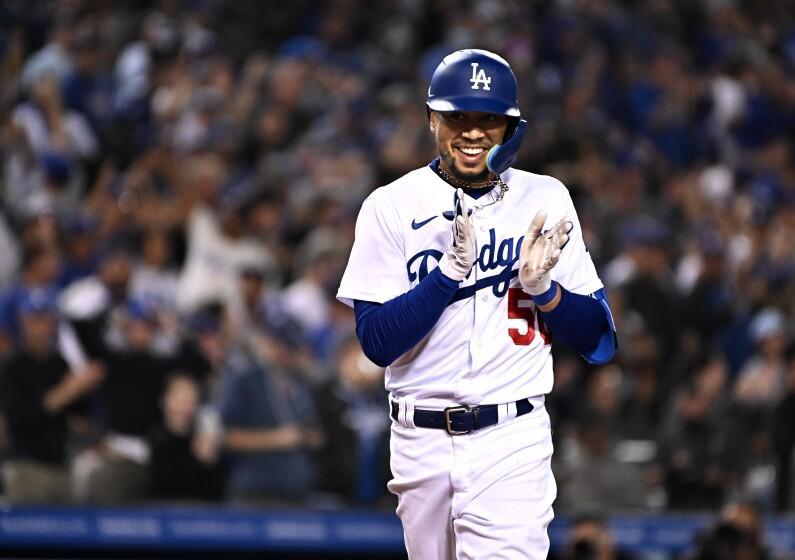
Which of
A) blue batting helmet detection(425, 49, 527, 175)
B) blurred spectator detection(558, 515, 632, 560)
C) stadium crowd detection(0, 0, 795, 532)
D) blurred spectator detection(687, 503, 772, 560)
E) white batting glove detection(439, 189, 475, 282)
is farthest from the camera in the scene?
stadium crowd detection(0, 0, 795, 532)

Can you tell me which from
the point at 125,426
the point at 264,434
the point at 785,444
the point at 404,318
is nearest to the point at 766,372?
the point at 785,444

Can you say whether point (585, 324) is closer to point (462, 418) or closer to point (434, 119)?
point (462, 418)

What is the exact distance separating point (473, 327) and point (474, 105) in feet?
1.88

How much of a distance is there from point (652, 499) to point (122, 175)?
4.29m

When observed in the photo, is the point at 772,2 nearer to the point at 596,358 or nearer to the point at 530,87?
the point at 530,87

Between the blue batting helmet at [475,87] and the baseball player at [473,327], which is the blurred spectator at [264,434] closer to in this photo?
the baseball player at [473,327]

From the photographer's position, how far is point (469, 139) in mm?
3818

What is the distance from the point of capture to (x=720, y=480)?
811cm

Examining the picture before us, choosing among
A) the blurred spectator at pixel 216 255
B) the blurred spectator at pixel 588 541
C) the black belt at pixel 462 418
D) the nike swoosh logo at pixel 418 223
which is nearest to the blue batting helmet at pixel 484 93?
the nike swoosh logo at pixel 418 223

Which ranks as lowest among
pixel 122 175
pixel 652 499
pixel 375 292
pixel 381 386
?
pixel 652 499

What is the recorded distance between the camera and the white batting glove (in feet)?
11.8

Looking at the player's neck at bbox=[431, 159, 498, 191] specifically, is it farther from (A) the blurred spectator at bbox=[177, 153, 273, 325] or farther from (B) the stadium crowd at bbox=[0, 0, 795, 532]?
(A) the blurred spectator at bbox=[177, 153, 273, 325]

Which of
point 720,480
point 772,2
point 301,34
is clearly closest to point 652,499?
point 720,480

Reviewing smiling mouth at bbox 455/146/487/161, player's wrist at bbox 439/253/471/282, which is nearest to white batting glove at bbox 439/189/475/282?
player's wrist at bbox 439/253/471/282
